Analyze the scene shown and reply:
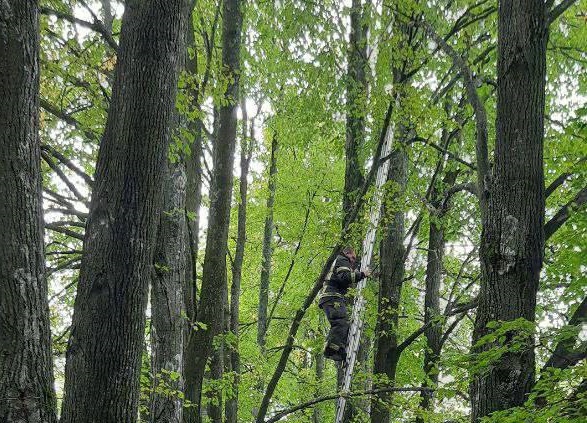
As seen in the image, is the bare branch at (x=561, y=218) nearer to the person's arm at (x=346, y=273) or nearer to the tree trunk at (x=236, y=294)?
the person's arm at (x=346, y=273)

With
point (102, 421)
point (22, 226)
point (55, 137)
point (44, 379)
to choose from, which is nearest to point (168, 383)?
point (102, 421)

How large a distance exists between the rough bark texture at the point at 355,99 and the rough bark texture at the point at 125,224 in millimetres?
3661

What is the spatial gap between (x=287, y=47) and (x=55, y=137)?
3.31 m

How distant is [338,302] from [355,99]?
135 inches

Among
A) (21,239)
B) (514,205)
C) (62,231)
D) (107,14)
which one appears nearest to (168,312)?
(62,231)

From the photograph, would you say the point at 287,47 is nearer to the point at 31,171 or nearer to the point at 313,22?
the point at 313,22

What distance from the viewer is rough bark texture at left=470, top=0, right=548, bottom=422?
12.6ft

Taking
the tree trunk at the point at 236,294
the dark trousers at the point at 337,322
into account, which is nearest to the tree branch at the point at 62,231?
the tree trunk at the point at 236,294

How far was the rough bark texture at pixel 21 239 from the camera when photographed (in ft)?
8.01

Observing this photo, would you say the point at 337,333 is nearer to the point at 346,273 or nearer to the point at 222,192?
the point at 346,273

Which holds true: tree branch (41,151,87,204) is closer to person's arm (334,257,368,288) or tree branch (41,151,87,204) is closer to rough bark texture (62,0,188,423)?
rough bark texture (62,0,188,423)

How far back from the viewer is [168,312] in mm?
4648

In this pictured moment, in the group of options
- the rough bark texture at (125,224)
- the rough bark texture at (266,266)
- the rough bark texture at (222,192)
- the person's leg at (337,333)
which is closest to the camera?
the rough bark texture at (125,224)

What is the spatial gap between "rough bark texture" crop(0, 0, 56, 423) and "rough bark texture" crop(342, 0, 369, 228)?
4282 mm
